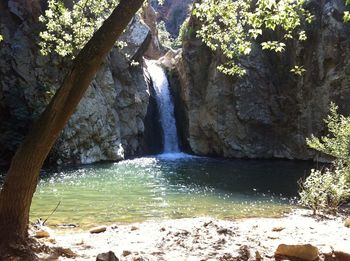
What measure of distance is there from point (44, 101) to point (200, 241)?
71.7ft

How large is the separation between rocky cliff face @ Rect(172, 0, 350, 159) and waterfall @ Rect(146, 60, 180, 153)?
3.00ft

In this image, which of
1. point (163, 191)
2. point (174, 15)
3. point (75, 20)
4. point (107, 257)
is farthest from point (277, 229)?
point (174, 15)

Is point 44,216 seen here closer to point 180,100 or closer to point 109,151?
point 109,151

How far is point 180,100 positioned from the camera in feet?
124

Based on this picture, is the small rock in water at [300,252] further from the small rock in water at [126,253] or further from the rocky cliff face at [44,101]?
the rocky cliff face at [44,101]

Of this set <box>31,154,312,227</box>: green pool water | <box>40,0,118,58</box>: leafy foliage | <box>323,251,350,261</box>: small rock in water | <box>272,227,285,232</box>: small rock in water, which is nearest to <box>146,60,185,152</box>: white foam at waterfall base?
<box>31,154,312,227</box>: green pool water

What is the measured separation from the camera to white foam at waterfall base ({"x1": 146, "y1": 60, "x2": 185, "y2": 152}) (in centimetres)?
3625

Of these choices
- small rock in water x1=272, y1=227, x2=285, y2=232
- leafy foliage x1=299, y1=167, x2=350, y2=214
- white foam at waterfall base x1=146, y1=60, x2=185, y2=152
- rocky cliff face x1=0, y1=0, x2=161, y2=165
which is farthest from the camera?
white foam at waterfall base x1=146, y1=60, x2=185, y2=152

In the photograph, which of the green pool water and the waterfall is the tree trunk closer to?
the green pool water

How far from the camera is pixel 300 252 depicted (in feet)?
19.4

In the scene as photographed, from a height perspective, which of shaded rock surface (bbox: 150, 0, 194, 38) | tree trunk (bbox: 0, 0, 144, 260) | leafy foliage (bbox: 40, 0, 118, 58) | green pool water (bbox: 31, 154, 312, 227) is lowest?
green pool water (bbox: 31, 154, 312, 227)

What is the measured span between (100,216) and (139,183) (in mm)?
6939

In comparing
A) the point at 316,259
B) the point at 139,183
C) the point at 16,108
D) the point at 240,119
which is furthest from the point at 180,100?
the point at 316,259

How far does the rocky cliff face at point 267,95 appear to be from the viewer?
2697 centimetres
